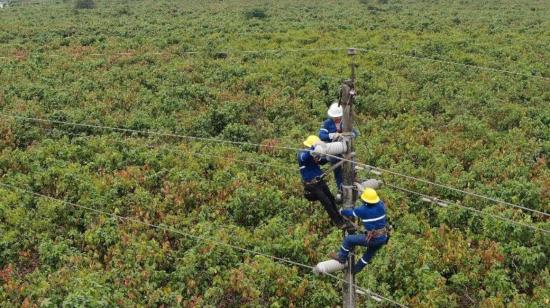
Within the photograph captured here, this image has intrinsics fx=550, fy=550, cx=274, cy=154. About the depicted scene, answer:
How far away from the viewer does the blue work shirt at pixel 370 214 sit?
805 centimetres

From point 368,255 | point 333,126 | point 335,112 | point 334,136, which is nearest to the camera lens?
point 334,136

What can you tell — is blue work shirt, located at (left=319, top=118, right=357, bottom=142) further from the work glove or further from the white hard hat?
the work glove

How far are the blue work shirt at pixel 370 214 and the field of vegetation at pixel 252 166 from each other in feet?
12.2

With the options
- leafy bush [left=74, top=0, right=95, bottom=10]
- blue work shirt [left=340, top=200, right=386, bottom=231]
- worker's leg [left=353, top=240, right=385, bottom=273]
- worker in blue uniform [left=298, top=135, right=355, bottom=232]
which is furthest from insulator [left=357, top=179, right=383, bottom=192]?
leafy bush [left=74, top=0, right=95, bottom=10]

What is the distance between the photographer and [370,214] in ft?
26.6

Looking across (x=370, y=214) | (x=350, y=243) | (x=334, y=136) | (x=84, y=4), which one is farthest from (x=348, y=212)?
(x=84, y=4)

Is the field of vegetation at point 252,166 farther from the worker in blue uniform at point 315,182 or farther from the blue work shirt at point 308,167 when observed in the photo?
the blue work shirt at point 308,167

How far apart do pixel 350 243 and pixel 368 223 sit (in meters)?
0.40

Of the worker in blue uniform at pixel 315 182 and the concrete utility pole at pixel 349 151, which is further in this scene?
the worker in blue uniform at pixel 315 182

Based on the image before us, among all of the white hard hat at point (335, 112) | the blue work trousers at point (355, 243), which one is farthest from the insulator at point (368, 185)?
the white hard hat at point (335, 112)

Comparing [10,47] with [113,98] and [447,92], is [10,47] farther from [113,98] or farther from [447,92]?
[447,92]

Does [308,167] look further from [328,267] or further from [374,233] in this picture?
[328,267]

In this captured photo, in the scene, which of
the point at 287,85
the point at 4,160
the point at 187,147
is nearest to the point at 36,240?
the point at 4,160

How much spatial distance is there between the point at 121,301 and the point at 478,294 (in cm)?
794
